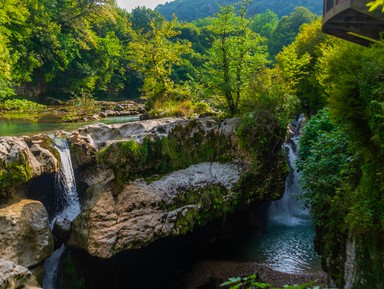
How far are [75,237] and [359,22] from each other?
9697mm

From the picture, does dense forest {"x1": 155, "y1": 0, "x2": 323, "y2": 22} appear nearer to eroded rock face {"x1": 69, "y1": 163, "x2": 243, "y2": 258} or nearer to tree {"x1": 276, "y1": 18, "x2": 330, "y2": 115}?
tree {"x1": 276, "y1": 18, "x2": 330, "y2": 115}

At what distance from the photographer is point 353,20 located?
862cm

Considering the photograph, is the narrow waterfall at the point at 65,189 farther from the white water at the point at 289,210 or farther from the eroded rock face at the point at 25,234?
the white water at the point at 289,210

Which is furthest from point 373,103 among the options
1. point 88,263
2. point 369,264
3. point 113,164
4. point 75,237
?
point 88,263

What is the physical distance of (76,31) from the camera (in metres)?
38.8

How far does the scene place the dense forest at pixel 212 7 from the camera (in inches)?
4510

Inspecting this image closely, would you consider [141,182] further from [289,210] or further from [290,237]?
[289,210]

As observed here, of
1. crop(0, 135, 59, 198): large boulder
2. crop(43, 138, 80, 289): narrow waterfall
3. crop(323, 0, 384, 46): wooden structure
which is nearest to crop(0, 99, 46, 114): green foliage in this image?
crop(43, 138, 80, 289): narrow waterfall

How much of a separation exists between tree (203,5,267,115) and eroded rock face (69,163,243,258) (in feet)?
9.32

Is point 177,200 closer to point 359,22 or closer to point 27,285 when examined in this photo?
point 27,285

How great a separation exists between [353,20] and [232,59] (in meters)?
3.73

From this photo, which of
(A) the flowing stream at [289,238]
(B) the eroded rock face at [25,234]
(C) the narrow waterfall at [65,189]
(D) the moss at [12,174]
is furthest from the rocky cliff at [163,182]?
(A) the flowing stream at [289,238]

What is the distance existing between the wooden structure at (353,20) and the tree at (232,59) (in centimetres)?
227

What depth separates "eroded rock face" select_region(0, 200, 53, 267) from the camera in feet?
24.2
